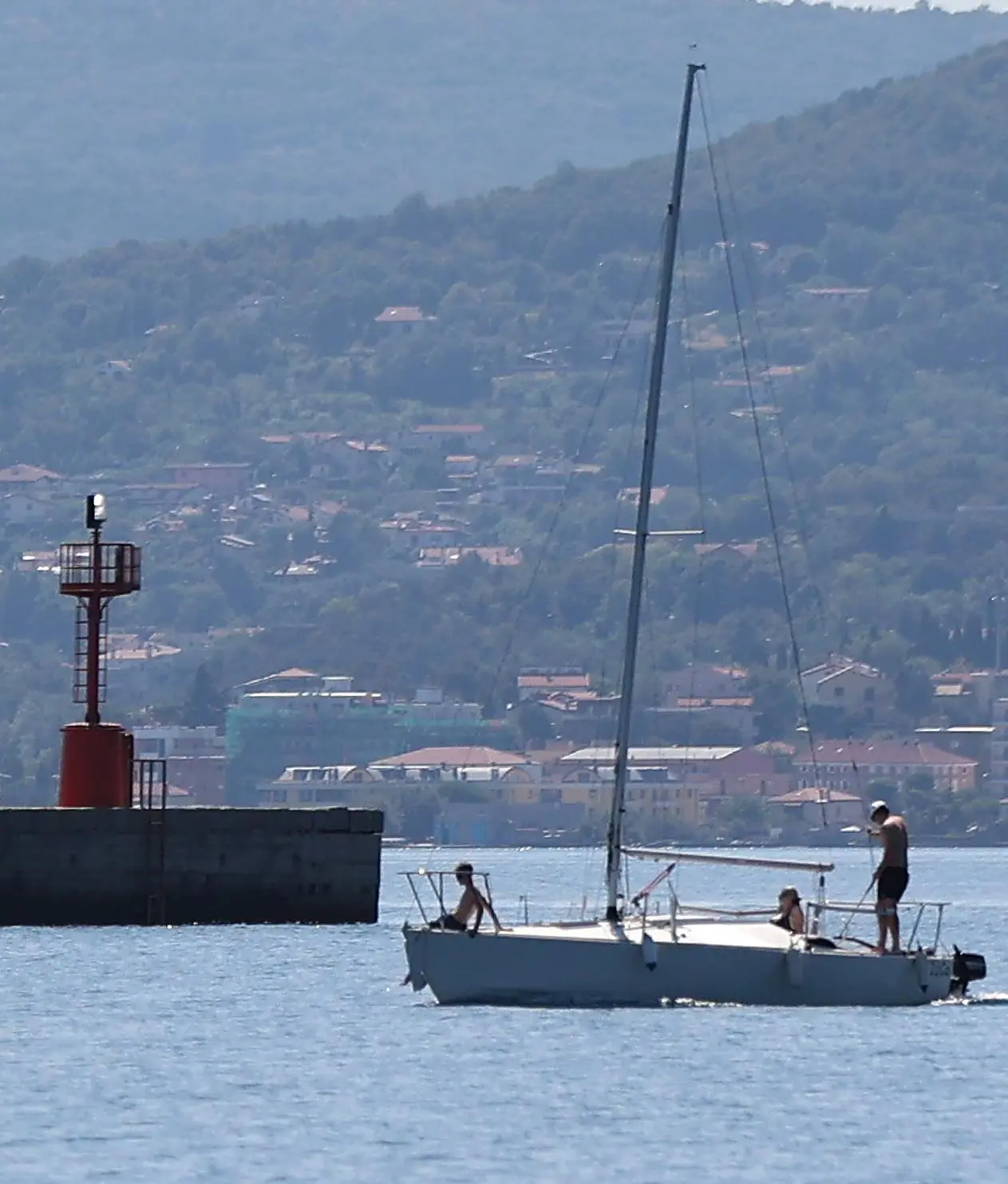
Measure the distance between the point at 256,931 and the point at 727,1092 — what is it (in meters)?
27.3

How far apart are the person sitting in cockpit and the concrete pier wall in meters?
15.0

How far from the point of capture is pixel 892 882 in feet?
141

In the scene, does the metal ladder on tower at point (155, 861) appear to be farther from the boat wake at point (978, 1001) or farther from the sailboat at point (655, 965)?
the boat wake at point (978, 1001)

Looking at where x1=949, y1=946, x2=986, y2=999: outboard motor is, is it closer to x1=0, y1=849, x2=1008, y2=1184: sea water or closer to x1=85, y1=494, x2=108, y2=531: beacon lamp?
x1=0, y1=849, x2=1008, y2=1184: sea water

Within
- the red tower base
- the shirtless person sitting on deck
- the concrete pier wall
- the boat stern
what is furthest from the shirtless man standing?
Answer: the red tower base

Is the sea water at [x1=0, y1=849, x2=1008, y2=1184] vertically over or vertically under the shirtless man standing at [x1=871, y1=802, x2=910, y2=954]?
under

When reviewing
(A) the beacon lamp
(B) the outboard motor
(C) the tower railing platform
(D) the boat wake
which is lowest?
(D) the boat wake

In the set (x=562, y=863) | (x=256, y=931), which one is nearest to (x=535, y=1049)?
(x=256, y=931)

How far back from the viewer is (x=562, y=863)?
562ft

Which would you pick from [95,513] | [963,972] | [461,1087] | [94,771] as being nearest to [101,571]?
[95,513]

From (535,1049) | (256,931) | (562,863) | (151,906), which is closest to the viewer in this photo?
(535,1049)

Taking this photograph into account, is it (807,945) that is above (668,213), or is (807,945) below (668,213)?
below

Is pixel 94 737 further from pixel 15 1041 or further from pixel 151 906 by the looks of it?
pixel 15 1041

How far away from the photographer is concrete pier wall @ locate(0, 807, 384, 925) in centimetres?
5722
